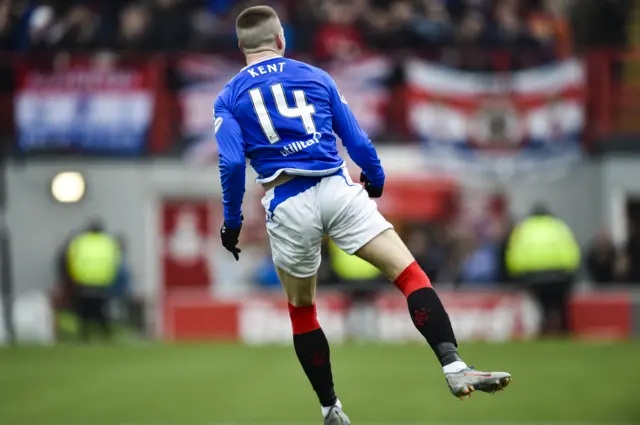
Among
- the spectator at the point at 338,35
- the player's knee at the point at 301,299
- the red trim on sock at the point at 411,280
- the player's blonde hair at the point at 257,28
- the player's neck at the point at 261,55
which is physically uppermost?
the spectator at the point at 338,35

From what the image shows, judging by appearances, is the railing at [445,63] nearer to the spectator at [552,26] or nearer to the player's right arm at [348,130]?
the spectator at [552,26]

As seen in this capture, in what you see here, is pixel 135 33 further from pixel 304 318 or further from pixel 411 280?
pixel 411 280

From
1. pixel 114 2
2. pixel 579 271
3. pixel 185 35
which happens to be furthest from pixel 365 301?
pixel 114 2

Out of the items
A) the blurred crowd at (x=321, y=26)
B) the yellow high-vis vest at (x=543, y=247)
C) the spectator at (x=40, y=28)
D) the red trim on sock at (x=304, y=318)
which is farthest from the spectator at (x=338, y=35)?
the red trim on sock at (x=304, y=318)

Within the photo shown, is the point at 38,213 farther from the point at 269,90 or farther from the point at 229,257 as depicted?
the point at 269,90

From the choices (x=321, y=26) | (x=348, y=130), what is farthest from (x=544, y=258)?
(x=348, y=130)

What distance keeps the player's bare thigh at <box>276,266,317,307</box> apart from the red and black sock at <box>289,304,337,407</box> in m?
0.06

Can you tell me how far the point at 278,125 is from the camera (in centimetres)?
663

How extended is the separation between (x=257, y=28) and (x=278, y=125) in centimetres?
54

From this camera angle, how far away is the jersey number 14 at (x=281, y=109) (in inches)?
261

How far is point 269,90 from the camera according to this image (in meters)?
6.64

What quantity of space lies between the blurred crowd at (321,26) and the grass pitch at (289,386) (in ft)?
17.9

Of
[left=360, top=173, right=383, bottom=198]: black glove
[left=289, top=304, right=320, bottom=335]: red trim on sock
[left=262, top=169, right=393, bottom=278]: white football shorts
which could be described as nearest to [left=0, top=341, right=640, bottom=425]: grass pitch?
[left=289, top=304, right=320, bottom=335]: red trim on sock

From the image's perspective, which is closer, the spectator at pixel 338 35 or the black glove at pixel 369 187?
the black glove at pixel 369 187
